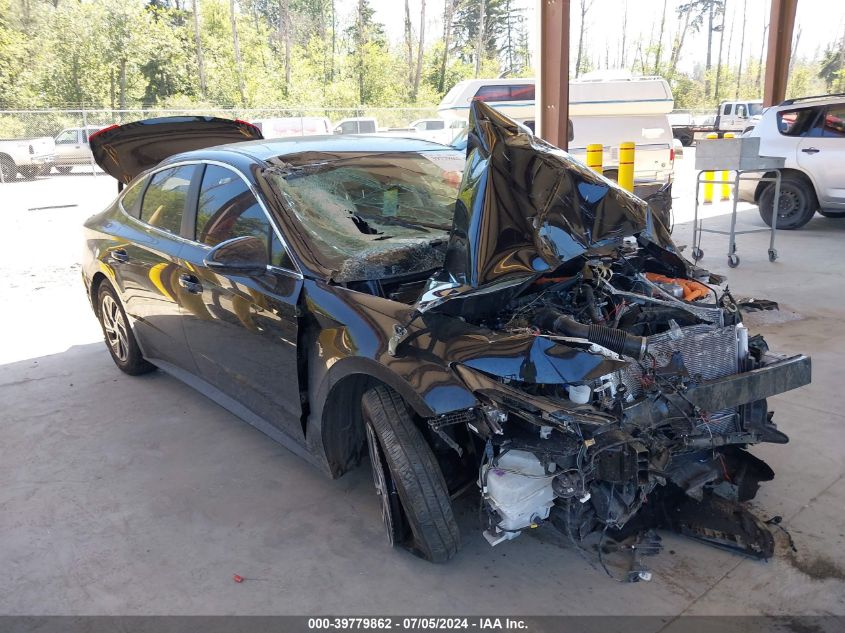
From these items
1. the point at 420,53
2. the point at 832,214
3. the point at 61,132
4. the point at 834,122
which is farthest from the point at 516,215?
the point at 420,53

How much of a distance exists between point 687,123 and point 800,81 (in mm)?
26896

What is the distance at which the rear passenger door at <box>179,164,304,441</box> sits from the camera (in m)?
3.14

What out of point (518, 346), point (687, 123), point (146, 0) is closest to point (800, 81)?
point (687, 123)

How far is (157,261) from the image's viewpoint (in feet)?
13.5

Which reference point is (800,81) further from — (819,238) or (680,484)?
(680,484)

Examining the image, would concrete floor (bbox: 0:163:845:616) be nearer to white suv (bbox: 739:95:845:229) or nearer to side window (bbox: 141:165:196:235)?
side window (bbox: 141:165:196:235)

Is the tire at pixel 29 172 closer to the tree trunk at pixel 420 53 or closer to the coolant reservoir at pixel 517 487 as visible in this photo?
the coolant reservoir at pixel 517 487

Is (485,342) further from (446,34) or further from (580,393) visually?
(446,34)

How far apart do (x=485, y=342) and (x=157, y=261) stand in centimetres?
249

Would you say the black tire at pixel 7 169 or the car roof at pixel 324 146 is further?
the black tire at pixel 7 169

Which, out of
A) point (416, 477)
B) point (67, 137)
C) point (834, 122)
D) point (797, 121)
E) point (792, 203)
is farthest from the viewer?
point (67, 137)

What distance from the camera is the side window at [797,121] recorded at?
9500mm

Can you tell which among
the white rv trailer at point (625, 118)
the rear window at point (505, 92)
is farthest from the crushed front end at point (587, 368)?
the rear window at point (505, 92)

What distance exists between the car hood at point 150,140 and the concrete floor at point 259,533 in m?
1.69
